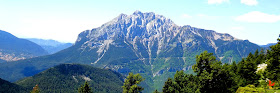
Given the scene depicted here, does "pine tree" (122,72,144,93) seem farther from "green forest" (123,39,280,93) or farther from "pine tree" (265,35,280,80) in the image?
"pine tree" (265,35,280,80)

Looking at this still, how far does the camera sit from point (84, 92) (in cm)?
7262

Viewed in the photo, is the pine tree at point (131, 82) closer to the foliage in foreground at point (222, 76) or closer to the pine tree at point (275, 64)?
the foliage in foreground at point (222, 76)

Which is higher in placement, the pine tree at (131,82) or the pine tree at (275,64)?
the pine tree at (275,64)

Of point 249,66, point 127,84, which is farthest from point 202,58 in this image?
point 127,84

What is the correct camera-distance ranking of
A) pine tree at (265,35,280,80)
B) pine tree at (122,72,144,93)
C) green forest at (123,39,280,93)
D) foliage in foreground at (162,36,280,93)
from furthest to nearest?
pine tree at (122,72,144,93), pine tree at (265,35,280,80), foliage in foreground at (162,36,280,93), green forest at (123,39,280,93)

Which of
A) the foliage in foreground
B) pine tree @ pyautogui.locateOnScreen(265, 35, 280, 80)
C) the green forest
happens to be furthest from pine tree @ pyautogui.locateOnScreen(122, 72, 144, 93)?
pine tree @ pyautogui.locateOnScreen(265, 35, 280, 80)

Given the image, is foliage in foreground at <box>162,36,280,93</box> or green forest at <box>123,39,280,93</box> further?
foliage in foreground at <box>162,36,280,93</box>

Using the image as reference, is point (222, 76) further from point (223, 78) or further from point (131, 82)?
point (131, 82)

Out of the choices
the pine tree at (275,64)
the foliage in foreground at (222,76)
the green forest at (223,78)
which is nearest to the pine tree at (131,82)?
the green forest at (223,78)

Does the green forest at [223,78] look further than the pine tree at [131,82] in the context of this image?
No

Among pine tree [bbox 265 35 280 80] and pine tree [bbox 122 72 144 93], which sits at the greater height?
pine tree [bbox 265 35 280 80]

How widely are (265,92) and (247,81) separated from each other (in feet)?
58.6

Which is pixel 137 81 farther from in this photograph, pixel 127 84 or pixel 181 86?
pixel 181 86

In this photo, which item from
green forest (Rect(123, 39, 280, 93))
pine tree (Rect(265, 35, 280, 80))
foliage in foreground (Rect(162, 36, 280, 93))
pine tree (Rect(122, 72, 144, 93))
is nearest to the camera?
green forest (Rect(123, 39, 280, 93))
